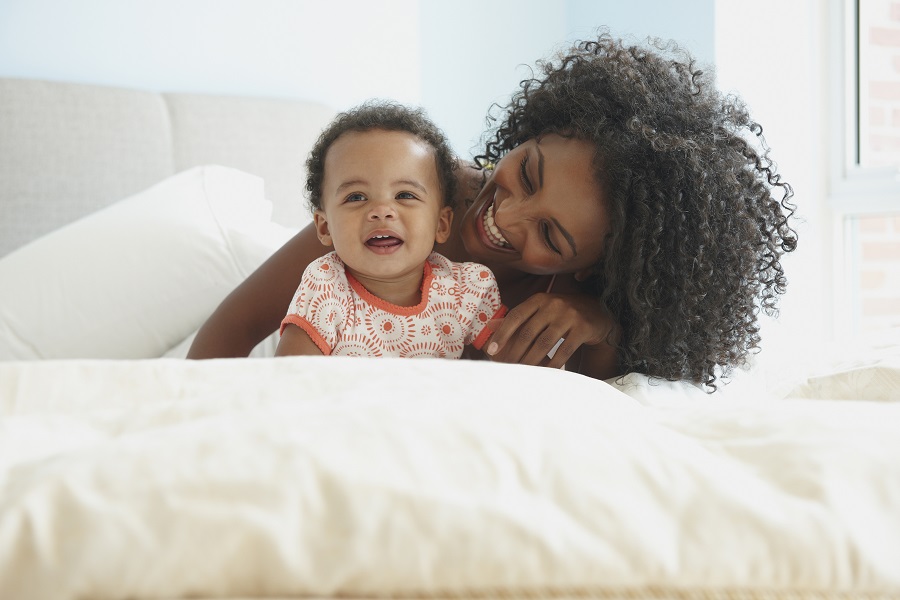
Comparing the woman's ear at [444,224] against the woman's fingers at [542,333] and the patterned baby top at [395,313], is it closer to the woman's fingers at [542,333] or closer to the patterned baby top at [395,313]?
the patterned baby top at [395,313]

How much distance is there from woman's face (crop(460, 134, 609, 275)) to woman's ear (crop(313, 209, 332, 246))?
278mm

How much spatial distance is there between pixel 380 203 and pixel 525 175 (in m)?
0.23

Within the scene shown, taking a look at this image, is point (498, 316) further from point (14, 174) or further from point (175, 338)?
point (14, 174)

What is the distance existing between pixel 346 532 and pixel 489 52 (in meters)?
2.78

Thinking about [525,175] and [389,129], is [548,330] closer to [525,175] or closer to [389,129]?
[525,175]

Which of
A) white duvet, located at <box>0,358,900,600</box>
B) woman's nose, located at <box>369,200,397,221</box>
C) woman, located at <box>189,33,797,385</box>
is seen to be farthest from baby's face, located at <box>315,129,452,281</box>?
white duvet, located at <box>0,358,900,600</box>

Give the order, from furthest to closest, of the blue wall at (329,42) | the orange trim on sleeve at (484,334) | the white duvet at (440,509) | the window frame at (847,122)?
the window frame at (847,122) → the blue wall at (329,42) → the orange trim on sleeve at (484,334) → the white duvet at (440,509)

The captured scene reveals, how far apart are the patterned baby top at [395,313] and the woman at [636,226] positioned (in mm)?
69

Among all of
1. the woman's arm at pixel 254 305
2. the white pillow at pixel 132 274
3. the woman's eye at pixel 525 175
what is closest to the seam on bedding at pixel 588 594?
the woman's eye at pixel 525 175

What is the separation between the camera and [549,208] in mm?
1271

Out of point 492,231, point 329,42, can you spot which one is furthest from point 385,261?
point 329,42

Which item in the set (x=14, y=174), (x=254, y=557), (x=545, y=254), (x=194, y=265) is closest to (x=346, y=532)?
(x=254, y=557)

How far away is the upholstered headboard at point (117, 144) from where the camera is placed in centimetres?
207

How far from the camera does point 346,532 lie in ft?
1.45
